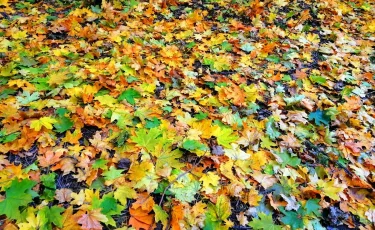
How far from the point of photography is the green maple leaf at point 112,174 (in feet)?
7.16

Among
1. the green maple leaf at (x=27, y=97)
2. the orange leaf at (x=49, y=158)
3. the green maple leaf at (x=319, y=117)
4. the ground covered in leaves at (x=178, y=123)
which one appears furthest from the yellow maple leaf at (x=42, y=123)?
the green maple leaf at (x=319, y=117)

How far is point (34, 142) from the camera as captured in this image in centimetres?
242

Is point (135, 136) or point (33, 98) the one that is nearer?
point (135, 136)

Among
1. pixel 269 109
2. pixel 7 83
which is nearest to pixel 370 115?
pixel 269 109

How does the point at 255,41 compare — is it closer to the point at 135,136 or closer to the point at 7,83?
the point at 135,136

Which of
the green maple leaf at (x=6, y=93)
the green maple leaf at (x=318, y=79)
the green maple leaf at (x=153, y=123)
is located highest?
the green maple leaf at (x=318, y=79)

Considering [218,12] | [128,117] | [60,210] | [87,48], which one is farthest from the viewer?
[218,12]

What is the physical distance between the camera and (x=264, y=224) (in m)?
2.04

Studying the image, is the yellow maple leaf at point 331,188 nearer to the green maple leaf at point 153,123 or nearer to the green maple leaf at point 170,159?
the green maple leaf at point 170,159

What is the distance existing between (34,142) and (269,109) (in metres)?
2.18

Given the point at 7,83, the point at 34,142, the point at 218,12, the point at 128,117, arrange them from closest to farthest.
Answer: the point at 34,142, the point at 128,117, the point at 7,83, the point at 218,12

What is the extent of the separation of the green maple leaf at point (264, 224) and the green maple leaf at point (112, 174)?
1.00 m

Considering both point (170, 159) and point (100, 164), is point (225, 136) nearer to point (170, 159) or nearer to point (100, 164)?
point (170, 159)

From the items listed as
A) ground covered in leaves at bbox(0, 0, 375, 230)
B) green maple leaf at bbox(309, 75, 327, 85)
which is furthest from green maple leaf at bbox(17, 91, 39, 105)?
green maple leaf at bbox(309, 75, 327, 85)
